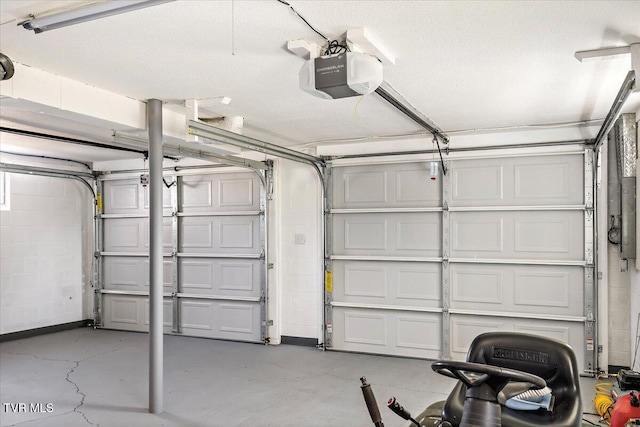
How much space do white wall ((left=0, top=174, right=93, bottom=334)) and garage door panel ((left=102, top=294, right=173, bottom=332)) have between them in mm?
407

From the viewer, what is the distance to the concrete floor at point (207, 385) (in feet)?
13.0

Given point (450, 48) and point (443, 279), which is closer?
point (450, 48)

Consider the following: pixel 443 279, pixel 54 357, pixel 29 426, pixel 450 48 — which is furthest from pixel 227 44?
pixel 54 357

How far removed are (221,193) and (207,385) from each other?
9.50ft

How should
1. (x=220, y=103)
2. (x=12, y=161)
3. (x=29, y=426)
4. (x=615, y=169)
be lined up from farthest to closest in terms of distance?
(x=12, y=161)
(x=615, y=169)
(x=220, y=103)
(x=29, y=426)

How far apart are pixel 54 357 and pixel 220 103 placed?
12.7 feet

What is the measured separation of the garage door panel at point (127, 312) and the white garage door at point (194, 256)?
0.01 meters

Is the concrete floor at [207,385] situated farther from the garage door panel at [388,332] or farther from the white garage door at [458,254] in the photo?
the white garage door at [458,254]

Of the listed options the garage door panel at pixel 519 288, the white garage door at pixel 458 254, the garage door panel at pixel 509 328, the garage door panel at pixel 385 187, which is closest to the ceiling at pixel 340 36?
the white garage door at pixel 458 254

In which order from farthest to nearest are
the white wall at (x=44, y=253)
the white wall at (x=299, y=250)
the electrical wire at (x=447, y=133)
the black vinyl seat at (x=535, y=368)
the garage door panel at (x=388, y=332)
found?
the white wall at (x=44, y=253)
the white wall at (x=299, y=250)
the garage door panel at (x=388, y=332)
the electrical wire at (x=447, y=133)
the black vinyl seat at (x=535, y=368)

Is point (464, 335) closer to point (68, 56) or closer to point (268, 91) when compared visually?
point (268, 91)

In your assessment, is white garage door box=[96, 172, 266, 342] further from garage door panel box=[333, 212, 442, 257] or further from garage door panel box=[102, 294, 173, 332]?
garage door panel box=[333, 212, 442, 257]

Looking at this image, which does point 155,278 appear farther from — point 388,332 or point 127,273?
point 127,273

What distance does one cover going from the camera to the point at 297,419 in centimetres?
389
